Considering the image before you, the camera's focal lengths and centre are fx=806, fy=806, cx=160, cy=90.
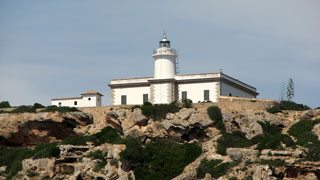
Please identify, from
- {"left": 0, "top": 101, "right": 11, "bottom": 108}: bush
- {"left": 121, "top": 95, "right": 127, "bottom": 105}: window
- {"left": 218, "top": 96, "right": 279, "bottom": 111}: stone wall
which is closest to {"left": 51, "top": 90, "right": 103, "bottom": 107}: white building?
{"left": 121, "top": 95, "right": 127, "bottom": 105}: window

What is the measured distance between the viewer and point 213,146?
79.5 meters

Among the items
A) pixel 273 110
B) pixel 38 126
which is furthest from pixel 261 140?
pixel 38 126

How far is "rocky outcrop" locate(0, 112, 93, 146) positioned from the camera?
8738cm

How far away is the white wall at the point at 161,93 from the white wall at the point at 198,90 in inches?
58.2

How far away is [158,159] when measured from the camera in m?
80.1

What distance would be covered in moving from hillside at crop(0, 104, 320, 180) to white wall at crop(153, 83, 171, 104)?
3.55 meters

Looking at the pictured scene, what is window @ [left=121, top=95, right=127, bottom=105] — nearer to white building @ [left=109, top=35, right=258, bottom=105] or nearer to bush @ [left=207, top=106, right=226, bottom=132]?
white building @ [left=109, top=35, right=258, bottom=105]

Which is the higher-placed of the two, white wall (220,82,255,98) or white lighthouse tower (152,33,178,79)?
white lighthouse tower (152,33,178,79)

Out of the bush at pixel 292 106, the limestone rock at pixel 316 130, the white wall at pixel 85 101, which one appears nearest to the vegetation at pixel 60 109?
the white wall at pixel 85 101

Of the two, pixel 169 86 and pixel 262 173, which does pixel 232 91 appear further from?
pixel 262 173

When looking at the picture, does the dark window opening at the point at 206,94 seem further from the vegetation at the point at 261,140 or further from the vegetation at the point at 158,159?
the vegetation at the point at 158,159

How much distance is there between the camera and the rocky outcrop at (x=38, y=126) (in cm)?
8738

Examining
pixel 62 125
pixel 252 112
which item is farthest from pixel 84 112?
pixel 252 112

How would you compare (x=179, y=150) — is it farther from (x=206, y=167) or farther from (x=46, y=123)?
(x=46, y=123)
